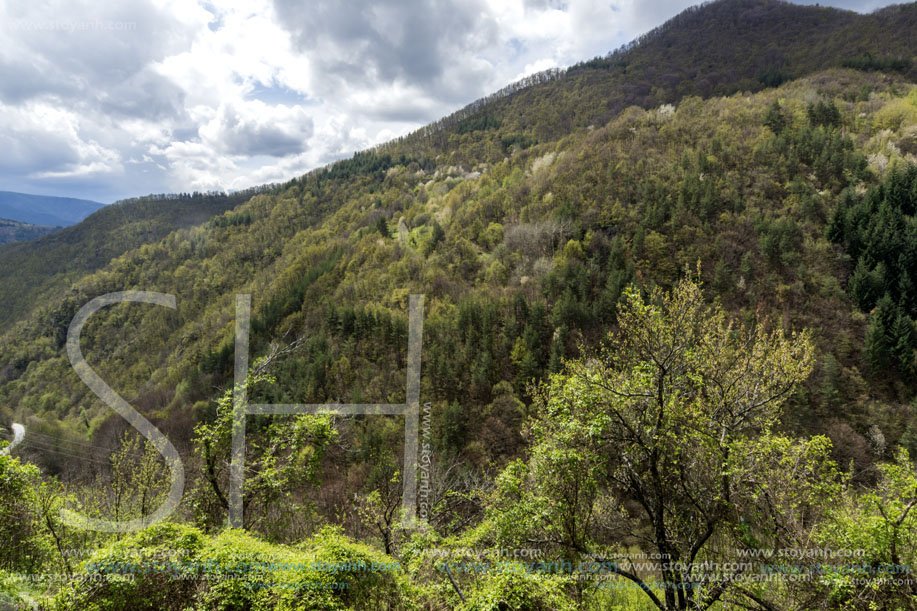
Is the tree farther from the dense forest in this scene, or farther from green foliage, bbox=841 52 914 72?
green foliage, bbox=841 52 914 72

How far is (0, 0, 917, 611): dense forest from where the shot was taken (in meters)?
7.69

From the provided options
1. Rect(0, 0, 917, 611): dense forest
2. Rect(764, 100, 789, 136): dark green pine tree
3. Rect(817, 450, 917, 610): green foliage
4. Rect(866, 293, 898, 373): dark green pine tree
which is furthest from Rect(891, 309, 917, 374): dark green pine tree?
Rect(817, 450, 917, 610): green foliage

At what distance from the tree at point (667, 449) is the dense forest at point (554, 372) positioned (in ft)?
0.28

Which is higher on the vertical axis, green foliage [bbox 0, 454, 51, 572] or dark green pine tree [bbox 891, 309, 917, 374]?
dark green pine tree [bbox 891, 309, 917, 374]

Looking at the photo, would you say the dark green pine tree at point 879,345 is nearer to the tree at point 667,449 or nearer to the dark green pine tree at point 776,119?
the dark green pine tree at point 776,119

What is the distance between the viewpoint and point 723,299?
1815 inches

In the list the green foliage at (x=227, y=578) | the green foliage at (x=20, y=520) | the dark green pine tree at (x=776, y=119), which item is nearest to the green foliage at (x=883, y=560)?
the green foliage at (x=227, y=578)

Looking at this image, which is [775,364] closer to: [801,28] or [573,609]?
[573,609]

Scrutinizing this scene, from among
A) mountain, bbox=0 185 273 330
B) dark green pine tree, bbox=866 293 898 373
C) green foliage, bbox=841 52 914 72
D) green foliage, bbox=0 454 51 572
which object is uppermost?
green foliage, bbox=841 52 914 72

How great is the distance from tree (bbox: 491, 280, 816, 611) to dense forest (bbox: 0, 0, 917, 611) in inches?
3.4

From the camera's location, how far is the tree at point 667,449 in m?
8.01

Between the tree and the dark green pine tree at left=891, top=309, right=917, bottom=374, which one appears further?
the dark green pine tree at left=891, top=309, right=917, bottom=374

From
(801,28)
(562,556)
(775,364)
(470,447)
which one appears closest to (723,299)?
(470,447)

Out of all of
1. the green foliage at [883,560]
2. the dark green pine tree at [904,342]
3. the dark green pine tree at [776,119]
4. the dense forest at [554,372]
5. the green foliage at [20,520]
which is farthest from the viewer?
the dark green pine tree at [776,119]
